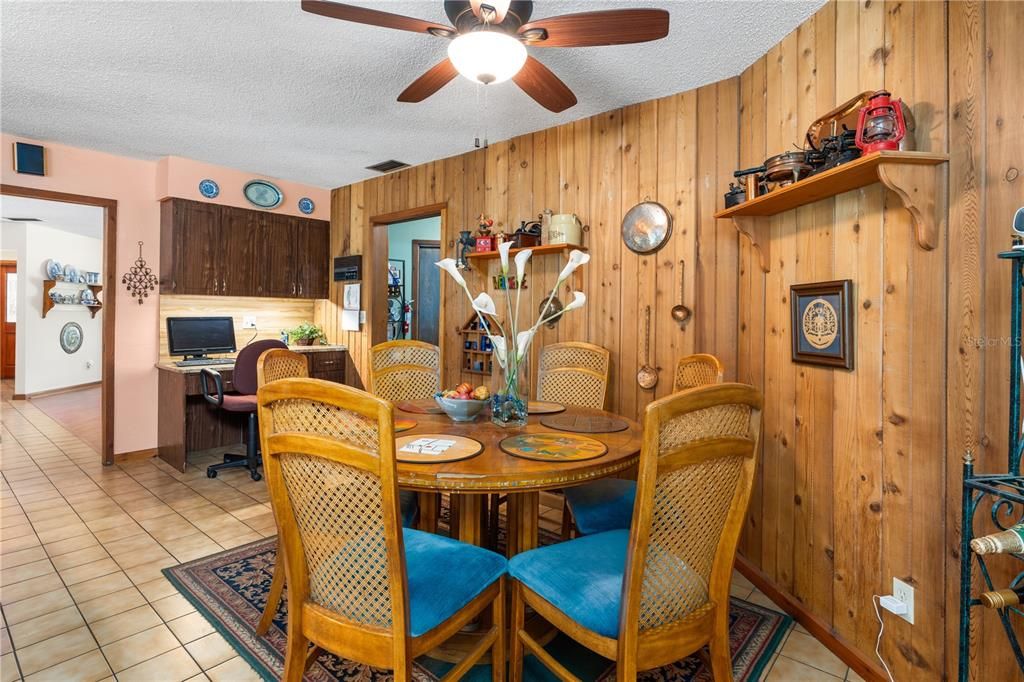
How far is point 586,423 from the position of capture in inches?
84.2

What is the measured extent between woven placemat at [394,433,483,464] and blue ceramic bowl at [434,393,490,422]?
0.69 ft

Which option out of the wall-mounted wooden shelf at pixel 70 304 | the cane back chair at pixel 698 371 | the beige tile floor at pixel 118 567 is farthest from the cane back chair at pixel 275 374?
the wall-mounted wooden shelf at pixel 70 304

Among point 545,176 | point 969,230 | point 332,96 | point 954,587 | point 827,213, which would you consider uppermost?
point 332,96

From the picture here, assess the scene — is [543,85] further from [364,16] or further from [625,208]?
[625,208]

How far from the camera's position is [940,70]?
1.55 meters

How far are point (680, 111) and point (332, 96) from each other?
203 cm

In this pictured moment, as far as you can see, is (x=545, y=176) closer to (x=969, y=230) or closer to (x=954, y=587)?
(x=969, y=230)

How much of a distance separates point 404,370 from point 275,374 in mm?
764

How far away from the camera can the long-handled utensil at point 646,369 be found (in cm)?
301

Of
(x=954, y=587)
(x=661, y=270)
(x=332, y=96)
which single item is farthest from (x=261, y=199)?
(x=954, y=587)

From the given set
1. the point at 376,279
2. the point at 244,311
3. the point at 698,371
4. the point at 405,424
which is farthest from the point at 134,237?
the point at 698,371

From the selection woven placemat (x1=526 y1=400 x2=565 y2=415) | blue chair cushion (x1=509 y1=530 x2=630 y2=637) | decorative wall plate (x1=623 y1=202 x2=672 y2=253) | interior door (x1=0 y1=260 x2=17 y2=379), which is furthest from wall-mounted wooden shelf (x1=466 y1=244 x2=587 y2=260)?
interior door (x1=0 y1=260 x2=17 y2=379)

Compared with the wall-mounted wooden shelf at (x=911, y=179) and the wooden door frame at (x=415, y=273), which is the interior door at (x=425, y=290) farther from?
the wall-mounted wooden shelf at (x=911, y=179)

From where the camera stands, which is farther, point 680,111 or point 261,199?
point 261,199
